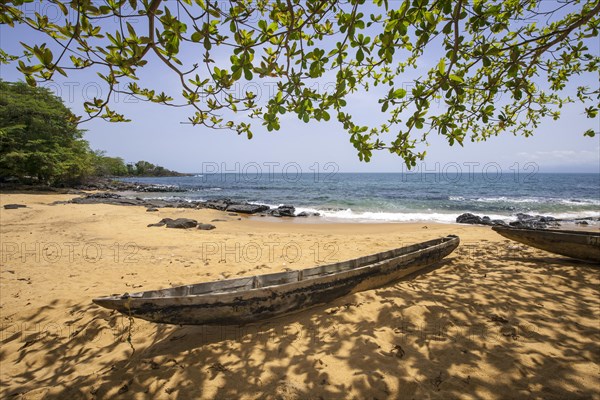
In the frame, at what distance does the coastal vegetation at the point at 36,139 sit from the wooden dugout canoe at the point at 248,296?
24093 mm

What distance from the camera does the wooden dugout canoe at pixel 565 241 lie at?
5.69 meters

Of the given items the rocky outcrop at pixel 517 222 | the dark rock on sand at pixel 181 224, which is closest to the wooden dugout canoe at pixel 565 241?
the rocky outcrop at pixel 517 222

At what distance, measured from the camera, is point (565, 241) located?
5.94 m

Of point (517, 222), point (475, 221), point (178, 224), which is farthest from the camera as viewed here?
point (475, 221)

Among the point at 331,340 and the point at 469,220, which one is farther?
the point at 469,220

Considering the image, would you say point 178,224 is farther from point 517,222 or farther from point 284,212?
point 517,222

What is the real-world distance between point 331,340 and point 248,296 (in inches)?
47.6

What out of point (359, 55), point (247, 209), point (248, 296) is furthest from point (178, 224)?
point (359, 55)

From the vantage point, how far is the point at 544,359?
2.98m

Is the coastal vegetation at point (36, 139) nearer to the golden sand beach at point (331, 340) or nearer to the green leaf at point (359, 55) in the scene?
the golden sand beach at point (331, 340)

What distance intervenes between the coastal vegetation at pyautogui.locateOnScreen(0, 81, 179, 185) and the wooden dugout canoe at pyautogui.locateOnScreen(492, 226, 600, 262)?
27.5 meters

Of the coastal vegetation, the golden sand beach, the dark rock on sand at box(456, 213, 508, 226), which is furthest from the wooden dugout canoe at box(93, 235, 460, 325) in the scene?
the coastal vegetation

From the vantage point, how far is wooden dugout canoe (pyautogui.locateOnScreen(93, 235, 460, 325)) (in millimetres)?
3100

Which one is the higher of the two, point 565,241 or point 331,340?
point 565,241
